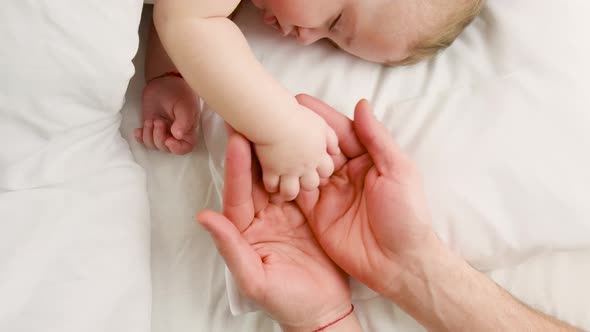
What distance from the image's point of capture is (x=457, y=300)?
0.89 meters

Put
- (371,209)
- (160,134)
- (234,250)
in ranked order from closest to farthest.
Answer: (234,250) → (371,209) → (160,134)

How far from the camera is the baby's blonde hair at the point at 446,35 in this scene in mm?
929

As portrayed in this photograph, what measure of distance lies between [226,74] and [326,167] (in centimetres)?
22

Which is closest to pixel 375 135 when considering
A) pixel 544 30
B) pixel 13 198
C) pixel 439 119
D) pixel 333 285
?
pixel 439 119

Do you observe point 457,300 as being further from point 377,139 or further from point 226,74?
point 226,74

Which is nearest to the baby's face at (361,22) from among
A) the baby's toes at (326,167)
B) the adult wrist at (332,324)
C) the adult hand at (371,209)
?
the adult hand at (371,209)

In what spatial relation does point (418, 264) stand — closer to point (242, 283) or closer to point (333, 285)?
point (333, 285)

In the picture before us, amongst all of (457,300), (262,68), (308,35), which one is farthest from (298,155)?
(457,300)

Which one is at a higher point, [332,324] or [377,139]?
[377,139]

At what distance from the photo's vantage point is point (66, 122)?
0.82 m

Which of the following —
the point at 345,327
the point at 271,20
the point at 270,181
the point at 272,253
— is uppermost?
the point at 271,20

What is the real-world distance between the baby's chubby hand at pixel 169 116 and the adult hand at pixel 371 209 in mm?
244

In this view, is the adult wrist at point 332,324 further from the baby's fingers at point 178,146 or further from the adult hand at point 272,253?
the baby's fingers at point 178,146

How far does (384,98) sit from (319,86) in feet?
0.40
